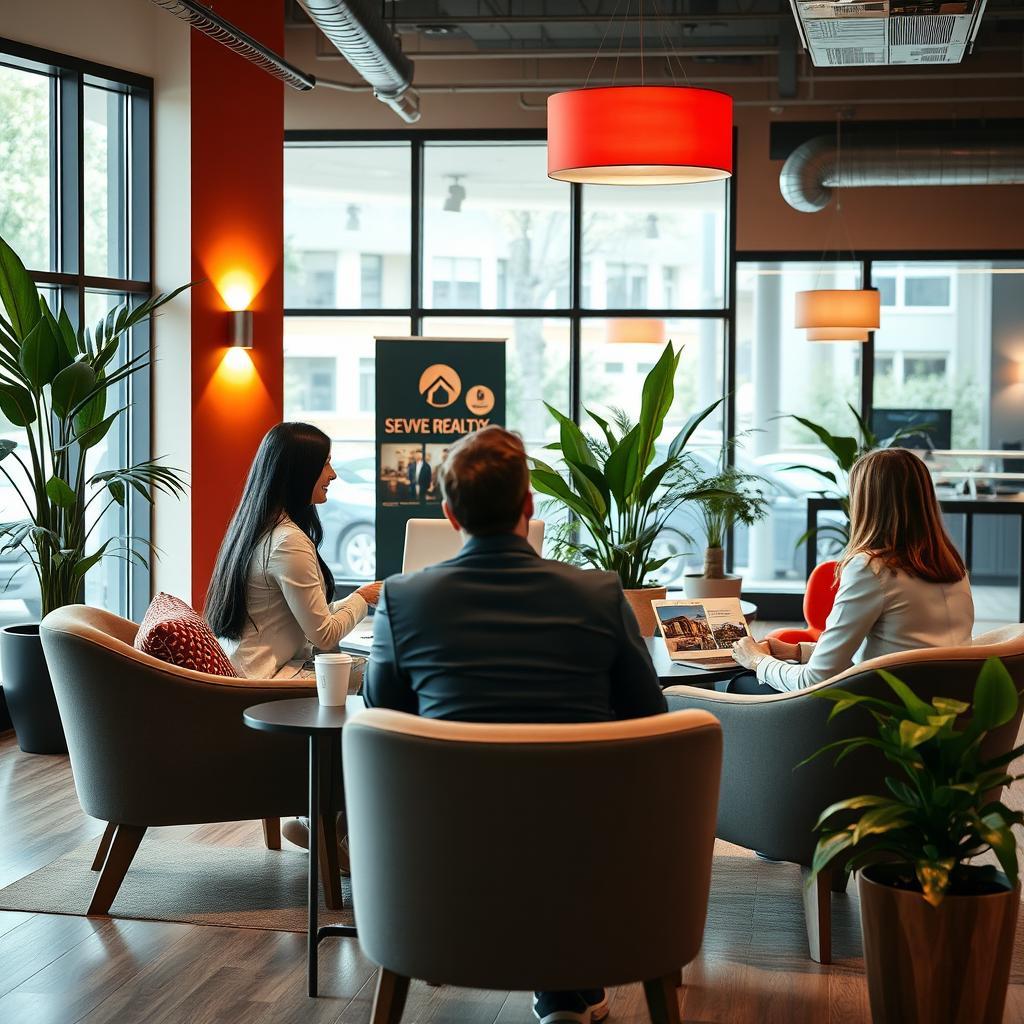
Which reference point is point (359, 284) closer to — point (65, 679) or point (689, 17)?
point (689, 17)

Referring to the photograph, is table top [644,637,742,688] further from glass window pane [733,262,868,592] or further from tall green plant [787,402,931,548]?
glass window pane [733,262,868,592]

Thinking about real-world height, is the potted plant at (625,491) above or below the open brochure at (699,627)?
above

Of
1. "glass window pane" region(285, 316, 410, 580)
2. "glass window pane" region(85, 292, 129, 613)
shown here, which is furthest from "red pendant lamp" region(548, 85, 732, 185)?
"glass window pane" region(285, 316, 410, 580)

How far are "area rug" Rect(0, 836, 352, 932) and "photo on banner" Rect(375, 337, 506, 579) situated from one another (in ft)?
12.5

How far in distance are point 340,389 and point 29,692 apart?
15.0ft

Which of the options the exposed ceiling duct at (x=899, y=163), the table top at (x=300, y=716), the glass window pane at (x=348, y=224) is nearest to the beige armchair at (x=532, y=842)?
the table top at (x=300, y=716)

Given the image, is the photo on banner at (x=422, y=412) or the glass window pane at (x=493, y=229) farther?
the glass window pane at (x=493, y=229)

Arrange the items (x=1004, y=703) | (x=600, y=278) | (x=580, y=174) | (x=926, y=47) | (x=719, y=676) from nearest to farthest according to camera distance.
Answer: (x=1004, y=703) → (x=719, y=676) → (x=580, y=174) → (x=926, y=47) → (x=600, y=278)

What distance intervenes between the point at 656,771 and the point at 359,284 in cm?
765

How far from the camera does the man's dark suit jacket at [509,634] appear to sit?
2234 mm

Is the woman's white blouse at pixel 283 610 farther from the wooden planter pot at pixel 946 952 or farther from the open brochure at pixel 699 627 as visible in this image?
the wooden planter pot at pixel 946 952

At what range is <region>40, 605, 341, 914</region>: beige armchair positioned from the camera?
3389 mm

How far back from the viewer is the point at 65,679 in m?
3.46

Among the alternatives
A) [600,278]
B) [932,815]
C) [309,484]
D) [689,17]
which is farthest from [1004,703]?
[600,278]
